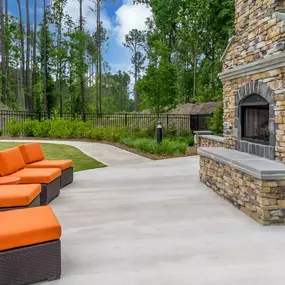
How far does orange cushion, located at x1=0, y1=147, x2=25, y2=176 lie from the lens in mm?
4949

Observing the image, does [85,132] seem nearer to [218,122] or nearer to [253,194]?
[218,122]

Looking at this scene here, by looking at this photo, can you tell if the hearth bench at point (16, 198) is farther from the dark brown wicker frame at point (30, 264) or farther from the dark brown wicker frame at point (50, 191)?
the dark brown wicker frame at point (30, 264)

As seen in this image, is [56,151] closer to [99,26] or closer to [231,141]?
[231,141]

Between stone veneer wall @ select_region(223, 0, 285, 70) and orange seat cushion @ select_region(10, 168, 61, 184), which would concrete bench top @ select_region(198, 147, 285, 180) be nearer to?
stone veneer wall @ select_region(223, 0, 285, 70)

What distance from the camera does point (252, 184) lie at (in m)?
4.18

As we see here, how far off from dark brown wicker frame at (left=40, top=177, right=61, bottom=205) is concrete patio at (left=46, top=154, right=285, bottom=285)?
12 centimetres

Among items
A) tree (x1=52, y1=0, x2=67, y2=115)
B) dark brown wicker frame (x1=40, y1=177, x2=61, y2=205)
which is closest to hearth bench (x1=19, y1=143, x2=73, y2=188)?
dark brown wicker frame (x1=40, y1=177, x2=61, y2=205)

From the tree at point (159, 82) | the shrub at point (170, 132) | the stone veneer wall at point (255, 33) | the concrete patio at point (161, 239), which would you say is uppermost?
the tree at point (159, 82)

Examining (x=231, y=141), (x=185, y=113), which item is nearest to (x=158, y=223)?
(x=231, y=141)

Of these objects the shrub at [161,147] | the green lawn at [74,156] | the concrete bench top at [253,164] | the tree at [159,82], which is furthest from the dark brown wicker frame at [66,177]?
the tree at [159,82]

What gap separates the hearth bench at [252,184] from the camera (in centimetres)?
392

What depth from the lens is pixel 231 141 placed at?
20.7ft

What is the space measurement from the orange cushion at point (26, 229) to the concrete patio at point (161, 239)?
1.23ft

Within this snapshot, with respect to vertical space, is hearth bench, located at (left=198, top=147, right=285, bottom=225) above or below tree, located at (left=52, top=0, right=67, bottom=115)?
below
